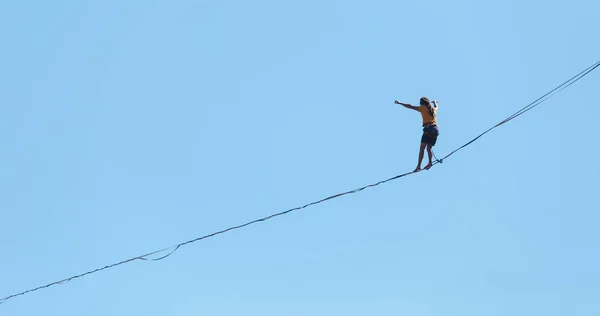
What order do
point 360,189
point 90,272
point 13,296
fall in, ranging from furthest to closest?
point 13,296 < point 90,272 < point 360,189

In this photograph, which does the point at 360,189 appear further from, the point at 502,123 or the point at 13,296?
the point at 13,296

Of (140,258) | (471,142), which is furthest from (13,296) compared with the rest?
(471,142)

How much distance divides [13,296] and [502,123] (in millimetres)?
13231

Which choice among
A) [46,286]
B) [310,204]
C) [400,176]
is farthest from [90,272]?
[400,176]

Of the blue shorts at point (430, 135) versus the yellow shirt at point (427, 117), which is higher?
the yellow shirt at point (427, 117)

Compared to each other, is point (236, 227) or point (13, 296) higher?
point (13, 296)

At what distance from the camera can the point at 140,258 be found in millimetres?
24875

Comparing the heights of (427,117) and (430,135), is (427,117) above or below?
above

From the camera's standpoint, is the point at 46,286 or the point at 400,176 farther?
the point at 46,286

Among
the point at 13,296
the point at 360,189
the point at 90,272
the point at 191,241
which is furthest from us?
the point at 13,296

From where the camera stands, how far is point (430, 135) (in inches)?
925

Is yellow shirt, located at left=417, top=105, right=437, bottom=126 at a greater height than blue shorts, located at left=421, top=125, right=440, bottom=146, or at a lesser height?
greater

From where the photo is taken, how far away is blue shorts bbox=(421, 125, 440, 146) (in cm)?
2347

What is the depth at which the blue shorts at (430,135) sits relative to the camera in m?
23.5
